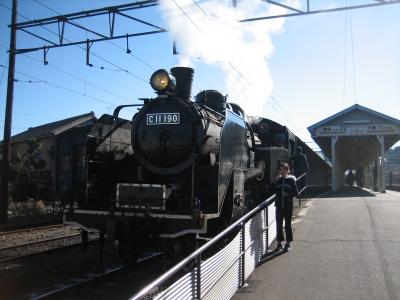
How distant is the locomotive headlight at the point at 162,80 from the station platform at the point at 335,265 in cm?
336

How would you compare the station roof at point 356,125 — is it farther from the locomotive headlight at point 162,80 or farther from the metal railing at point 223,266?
the locomotive headlight at point 162,80

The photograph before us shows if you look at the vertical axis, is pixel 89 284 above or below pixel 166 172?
below

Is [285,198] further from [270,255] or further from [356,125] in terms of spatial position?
[356,125]

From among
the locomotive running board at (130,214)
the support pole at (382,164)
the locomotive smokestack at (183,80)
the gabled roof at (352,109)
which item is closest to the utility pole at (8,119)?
the locomotive running board at (130,214)

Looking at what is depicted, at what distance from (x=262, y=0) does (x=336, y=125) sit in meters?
19.1

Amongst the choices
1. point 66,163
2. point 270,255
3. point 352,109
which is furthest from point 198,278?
point 352,109

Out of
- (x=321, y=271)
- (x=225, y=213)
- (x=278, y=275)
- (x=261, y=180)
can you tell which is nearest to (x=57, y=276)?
(x=225, y=213)

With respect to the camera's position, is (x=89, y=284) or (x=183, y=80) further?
(x=183, y=80)

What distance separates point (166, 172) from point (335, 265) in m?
3.13

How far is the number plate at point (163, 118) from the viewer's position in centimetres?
803

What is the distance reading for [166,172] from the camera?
8062 mm

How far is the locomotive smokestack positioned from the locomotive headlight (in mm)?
331

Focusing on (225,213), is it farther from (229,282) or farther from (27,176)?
(27,176)

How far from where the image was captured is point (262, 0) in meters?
12.1
